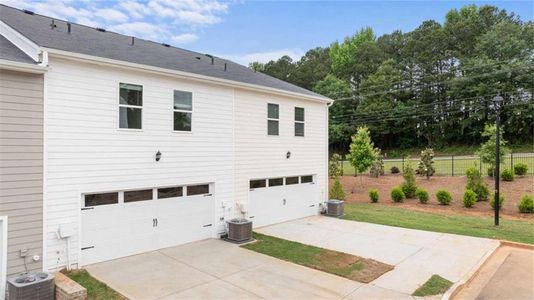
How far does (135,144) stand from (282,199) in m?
6.16

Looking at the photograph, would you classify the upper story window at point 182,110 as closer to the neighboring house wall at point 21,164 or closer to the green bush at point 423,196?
the neighboring house wall at point 21,164

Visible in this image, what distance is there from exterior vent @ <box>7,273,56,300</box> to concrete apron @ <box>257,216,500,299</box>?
5.39 meters

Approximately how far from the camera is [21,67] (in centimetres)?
655

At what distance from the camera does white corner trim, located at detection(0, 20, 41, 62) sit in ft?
23.0

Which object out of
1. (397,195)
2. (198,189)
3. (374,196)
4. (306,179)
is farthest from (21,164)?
(397,195)

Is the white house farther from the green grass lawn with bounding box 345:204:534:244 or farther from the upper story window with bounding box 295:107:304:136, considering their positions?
the green grass lawn with bounding box 345:204:534:244

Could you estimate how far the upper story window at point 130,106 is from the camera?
8.38 metres

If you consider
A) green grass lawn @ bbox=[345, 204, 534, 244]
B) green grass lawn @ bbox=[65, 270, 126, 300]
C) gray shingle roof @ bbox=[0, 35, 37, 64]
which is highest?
gray shingle roof @ bbox=[0, 35, 37, 64]

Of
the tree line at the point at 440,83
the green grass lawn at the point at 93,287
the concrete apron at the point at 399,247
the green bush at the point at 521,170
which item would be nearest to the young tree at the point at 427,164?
the green bush at the point at 521,170

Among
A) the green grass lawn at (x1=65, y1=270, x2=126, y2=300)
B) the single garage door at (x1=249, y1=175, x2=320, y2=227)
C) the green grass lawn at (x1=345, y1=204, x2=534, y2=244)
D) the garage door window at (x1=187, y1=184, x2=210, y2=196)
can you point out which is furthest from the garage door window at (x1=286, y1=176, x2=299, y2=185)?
the green grass lawn at (x1=65, y1=270, x2=126, y2=300)

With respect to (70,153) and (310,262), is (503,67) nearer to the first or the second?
(310,262)

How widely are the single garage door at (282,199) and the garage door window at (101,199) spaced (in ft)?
15.1

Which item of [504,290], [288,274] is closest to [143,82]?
[288,274]

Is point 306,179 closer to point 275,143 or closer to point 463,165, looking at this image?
point 275,143
